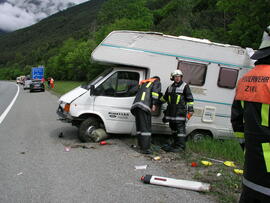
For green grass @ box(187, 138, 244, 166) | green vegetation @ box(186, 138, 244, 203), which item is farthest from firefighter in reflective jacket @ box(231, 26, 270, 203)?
green grass @ box(187, 138, 244, 166)

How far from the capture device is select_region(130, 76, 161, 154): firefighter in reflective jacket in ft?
20.1

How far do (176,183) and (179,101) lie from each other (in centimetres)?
232

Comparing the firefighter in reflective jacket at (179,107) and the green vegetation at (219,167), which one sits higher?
the firefighter in reflective jacket at (179,107)

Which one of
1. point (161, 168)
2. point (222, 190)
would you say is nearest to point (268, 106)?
point (222, 190)

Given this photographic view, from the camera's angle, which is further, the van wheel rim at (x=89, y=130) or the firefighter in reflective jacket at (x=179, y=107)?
the van wheel rim at (x=89, y=130)

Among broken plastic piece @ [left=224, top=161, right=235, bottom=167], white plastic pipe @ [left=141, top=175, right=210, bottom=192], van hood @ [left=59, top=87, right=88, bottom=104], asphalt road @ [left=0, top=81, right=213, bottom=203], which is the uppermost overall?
van hood @ [left=59, top=87, right=88, bottom=104]

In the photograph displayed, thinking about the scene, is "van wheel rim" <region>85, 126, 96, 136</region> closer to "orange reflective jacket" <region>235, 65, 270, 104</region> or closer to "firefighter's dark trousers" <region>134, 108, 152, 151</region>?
"firefighter's dark trousers" <region>134, 108, 152, 151</region>

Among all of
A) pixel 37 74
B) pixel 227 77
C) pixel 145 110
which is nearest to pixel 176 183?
pixel 145 110

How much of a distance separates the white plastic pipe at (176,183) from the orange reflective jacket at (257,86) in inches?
85.1

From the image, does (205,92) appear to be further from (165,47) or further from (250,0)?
(250,0)

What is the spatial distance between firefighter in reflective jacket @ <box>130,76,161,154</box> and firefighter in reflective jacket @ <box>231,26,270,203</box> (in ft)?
12.4

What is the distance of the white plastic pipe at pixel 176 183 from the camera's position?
415cm

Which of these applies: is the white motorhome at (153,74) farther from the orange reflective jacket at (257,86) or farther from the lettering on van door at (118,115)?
the orange reflective jacket at (257,86)

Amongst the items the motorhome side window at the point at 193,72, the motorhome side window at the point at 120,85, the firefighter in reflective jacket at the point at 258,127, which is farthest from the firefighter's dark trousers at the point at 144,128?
the firefighter in reflective jacket at the point at 258,127
